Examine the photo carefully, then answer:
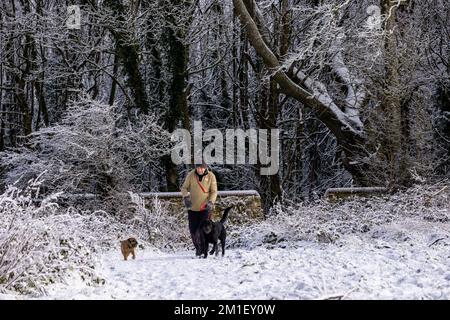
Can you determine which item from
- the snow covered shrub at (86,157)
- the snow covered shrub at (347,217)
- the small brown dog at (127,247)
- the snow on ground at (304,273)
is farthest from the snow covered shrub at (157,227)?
the small brown dog at (127,247)

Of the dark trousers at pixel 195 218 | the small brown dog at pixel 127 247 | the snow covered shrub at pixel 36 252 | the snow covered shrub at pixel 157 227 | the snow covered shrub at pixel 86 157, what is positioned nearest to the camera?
the snow covered shrub at pixel 36 252

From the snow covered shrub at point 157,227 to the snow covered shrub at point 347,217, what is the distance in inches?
50.3

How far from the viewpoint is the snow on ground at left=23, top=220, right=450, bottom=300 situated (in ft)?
20.2

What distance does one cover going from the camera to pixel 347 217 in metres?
13.1

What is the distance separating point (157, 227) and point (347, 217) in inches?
167

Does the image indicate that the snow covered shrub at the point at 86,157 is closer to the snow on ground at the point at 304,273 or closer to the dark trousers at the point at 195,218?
the dark trousers at the point at 195,218

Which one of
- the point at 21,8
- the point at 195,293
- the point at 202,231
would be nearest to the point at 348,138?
the point at 202,231

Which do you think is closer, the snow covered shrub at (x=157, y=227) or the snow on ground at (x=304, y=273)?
the snow on ground at (x=304, y=273)

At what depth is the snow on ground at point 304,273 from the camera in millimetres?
6160

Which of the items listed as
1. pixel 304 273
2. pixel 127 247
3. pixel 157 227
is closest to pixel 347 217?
pixel 157 227

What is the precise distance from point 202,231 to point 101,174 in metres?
7.37

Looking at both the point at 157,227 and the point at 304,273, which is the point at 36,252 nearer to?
the point at 304,273

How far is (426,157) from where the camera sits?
1581 centimetres

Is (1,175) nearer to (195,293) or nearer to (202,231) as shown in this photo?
(202,231)
